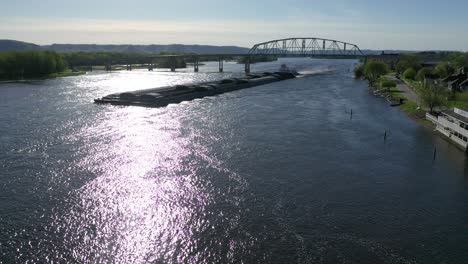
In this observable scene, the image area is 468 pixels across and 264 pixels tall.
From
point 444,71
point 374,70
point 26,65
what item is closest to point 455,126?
point 444,71

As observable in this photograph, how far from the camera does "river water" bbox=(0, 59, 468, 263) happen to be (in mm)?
15625

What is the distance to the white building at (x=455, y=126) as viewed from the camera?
29.9m

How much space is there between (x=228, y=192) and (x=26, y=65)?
79270 mm

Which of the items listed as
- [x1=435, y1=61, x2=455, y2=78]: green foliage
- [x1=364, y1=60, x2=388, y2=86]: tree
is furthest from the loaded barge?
[x1=435, y1=61, x2=455, y2=78]: green foliage

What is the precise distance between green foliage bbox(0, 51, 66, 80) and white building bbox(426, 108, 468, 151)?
7950 centimetres

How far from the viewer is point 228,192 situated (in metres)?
21.0

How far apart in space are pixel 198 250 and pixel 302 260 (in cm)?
402

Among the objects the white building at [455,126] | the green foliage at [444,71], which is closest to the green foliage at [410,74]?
the green foliage at [444,71]

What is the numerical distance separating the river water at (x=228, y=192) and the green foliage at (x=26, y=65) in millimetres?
49856

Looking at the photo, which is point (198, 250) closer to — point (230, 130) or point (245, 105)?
point (230, 130)

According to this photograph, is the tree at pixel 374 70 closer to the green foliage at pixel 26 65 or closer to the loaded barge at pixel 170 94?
the loaded barge at pixel 170 94

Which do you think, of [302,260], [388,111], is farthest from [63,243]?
[388,111]

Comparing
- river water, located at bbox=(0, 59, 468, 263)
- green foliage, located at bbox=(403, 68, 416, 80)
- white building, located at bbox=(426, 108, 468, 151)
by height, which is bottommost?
river water, located at bbox=(0, 59, 468, 263)

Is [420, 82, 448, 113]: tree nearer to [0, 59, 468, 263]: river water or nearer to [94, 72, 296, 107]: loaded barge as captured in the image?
[0, 59, 468, 263]: river water
